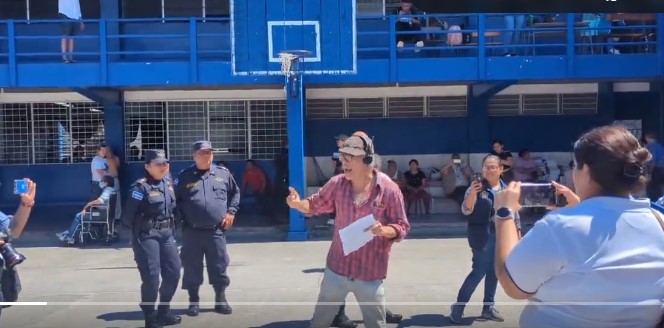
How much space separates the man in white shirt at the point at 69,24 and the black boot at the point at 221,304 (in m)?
7.26

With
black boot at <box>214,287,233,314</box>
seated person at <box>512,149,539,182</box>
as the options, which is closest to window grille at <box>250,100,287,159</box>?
seated person at <box>512,149,539,182</box>

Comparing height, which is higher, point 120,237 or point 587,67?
point 587,67

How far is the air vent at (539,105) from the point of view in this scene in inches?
653

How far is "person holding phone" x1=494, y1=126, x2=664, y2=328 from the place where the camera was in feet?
8.07

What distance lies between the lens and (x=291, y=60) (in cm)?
1247

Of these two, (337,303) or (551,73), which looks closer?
(337,303)

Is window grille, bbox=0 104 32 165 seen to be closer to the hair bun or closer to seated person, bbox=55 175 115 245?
seated person, bbox=55 175 115 245

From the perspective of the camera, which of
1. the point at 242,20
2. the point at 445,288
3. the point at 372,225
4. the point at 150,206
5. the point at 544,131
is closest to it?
the point at 372,225

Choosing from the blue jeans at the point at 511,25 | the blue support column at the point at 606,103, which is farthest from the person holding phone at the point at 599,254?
the blue support column at the point at 606,103

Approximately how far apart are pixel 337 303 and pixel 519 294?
2683mm

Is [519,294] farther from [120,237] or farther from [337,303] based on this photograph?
[120,237]

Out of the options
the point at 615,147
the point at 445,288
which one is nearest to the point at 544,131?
the point at 445,288

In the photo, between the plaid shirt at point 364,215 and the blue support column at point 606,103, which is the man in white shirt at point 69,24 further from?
the blue support column at point 606,103

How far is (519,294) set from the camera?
2.57 metres
